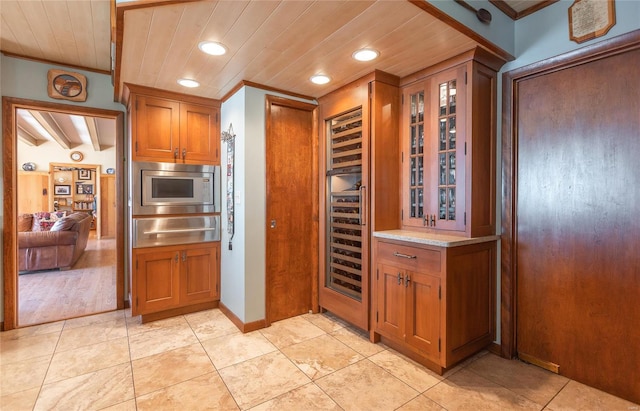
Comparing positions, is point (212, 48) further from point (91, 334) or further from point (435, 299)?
point (91, 334)

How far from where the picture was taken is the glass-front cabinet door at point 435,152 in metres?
2.25

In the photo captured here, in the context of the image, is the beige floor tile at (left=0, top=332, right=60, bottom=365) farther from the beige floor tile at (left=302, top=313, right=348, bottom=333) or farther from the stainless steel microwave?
the beige floor tile at (left=302, top=313, right=348, bottom=333)

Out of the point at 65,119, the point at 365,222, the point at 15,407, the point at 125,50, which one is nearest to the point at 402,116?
the point at 365,222

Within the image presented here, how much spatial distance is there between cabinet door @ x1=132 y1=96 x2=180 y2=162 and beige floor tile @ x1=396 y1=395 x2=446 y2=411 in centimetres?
291

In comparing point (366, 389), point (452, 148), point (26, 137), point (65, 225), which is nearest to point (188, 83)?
point (452, 148)

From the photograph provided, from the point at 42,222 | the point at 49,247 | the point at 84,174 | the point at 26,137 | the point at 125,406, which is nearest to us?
the point at 125,406

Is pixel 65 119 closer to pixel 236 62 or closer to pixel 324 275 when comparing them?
pixel 236 62

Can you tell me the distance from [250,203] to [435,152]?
165 cm

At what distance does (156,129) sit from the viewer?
9.98ft

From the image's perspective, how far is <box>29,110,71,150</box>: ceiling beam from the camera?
530 centimetres

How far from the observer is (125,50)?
84.9 inches

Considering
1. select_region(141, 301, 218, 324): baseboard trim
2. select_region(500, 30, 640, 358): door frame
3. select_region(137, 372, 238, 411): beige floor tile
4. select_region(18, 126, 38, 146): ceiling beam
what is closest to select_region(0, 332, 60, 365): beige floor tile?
select_region(141, 301, 218, 324): baseboard trim

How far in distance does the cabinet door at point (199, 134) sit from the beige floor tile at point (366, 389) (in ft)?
7.94

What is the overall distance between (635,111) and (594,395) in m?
1.74
